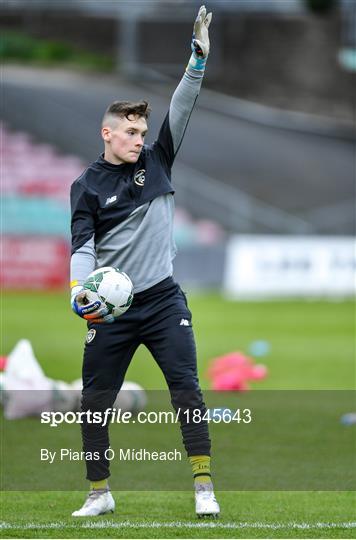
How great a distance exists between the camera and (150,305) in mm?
7008

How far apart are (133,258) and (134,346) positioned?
0.51 metres

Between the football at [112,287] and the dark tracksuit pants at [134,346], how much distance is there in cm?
30

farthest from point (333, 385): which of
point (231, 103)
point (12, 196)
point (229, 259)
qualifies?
point (231, 103)

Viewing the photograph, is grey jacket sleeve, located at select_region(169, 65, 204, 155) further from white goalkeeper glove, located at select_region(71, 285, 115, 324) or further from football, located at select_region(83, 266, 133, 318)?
white goalkeeper glove, located at select_region(71, 285, 115, 324)

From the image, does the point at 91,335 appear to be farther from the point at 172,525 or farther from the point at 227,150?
the point at 227,150

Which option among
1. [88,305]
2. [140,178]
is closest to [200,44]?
[140,178]

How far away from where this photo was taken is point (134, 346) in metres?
7.08

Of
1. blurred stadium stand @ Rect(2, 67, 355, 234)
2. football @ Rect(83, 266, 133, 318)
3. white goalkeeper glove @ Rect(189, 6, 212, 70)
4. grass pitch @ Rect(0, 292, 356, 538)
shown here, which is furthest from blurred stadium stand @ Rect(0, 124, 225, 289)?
football @ Rect(83, 266, 133, 318)

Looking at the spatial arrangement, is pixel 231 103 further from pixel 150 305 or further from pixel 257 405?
pixel 150 305

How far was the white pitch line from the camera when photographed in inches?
258

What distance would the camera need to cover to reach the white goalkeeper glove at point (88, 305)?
654 centimetres

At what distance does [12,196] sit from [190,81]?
25243 millimetres

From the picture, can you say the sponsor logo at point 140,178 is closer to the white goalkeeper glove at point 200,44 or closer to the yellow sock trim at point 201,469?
the white goalkeeper glove at point 200,44

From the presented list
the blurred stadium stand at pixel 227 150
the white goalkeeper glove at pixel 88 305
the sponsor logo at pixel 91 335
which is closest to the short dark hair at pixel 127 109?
the white goalkeeper glove at pixel 88 305
